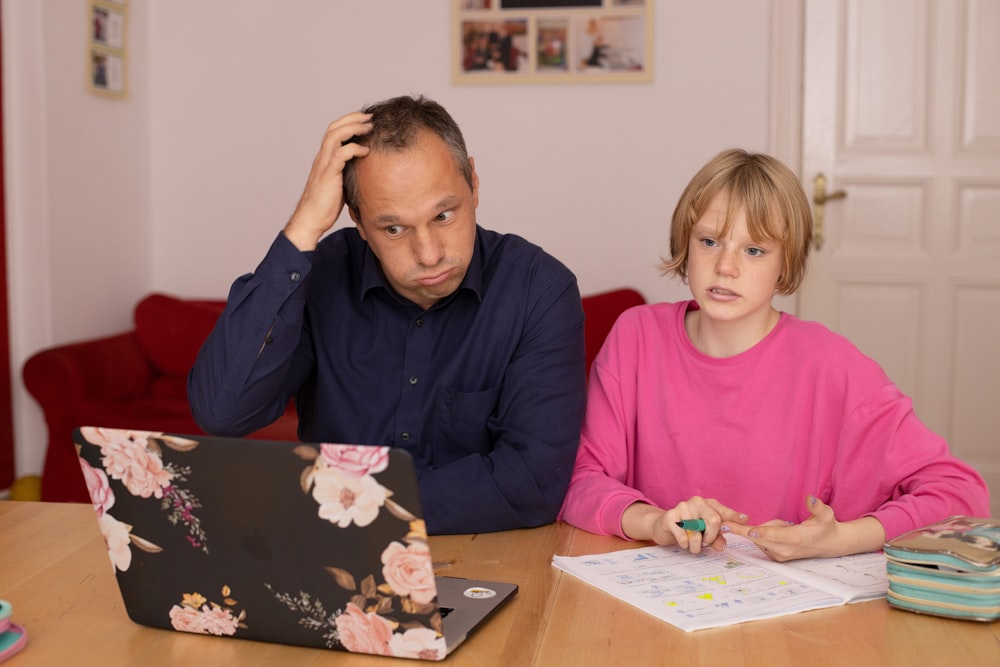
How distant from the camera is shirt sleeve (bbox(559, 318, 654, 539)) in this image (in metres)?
1.56

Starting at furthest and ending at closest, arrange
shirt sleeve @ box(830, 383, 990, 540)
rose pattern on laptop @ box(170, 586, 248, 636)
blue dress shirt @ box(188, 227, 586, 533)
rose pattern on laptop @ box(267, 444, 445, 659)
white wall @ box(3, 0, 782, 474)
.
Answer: white wall @ box(3, 0, 782, 474)
blue dress shirt @ box(188, 227, 586, 533)
shirt sleeve @ box(830, 383, 990, 540)
rose pattern on laptop @ box(170, 586, 248, 636)
rose pattern on laptop @ box(267, 444, 445, 659)

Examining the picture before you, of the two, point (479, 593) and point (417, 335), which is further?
point (417, 335)

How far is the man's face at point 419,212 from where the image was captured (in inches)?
64.4

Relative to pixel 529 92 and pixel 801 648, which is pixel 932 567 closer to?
pixel 801 648

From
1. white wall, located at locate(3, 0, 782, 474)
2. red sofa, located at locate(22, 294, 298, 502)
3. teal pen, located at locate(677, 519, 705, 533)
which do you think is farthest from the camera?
white wall, located at locate(3, 0, 782, 474)

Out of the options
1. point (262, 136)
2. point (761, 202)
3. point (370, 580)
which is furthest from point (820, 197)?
point (370, 580)

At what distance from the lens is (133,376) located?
375 centimetres

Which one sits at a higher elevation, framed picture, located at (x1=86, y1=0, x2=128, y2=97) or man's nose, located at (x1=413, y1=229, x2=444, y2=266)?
framed picture, located at (x1=86, y1=0, x2=128, y2=97)

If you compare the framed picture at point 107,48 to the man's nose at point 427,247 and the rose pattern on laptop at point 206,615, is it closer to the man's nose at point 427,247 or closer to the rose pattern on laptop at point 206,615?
the man's nose at point 427,247

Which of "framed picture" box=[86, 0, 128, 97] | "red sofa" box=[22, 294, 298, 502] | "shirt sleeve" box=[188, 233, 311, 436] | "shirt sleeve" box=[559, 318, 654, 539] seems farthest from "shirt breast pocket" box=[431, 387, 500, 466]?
"framed picture" box=[86, 0, 128, 97]

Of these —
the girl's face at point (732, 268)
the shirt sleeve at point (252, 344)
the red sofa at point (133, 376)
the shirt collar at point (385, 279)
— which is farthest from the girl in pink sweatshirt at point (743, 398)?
the red sofa at point (133, 376)

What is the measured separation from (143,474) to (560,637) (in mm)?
474

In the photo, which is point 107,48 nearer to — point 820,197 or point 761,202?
point 820,197

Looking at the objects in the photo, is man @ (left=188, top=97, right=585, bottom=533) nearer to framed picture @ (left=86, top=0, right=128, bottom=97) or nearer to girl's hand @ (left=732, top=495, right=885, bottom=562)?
girl's hand @ (left=732, top=495, right=885, bottom=562)
